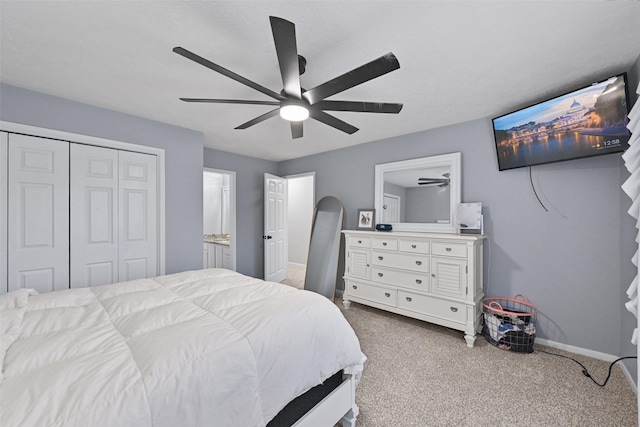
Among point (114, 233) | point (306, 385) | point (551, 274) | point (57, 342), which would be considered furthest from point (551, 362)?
point (114, 233)

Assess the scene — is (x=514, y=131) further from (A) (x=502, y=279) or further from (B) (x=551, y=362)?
(B) (x=551, y=362)

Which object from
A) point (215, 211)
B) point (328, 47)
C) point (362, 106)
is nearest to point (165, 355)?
point (362, 106)

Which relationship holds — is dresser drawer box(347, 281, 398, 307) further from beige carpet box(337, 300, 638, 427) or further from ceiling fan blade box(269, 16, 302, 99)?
ceiling fan blade box(269, 16, 302, 99)

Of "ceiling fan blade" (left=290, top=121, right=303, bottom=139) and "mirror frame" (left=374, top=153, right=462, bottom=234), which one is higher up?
"ceiling fan blade" (left=290, top=121, right=303, bottom=139)

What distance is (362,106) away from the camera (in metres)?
1.77

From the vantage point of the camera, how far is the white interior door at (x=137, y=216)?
2828 mm

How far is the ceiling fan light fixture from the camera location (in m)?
1.79

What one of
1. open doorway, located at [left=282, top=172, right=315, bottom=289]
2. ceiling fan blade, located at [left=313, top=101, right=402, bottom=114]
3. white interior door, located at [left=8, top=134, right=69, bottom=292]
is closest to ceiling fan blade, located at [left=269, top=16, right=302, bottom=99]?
ceiling fan blade, located at [left=313, top=101, right=402, bottom=114]

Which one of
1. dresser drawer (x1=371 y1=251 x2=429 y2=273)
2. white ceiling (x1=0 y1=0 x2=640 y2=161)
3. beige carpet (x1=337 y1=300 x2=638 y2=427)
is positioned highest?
white ceiling (x1=0 y1=0 x2=640 y2=161)

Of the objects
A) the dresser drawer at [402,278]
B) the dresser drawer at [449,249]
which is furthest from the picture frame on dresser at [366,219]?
the dresser drawer at [449,249]

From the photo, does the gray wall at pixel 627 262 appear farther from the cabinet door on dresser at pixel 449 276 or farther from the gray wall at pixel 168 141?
the gray wall at pixel 168 141

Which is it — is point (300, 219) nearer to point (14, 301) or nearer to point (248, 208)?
point (248, 208)

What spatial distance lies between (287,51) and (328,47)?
508 mm

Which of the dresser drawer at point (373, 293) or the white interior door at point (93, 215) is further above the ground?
the white interior door at point (93, 215)
